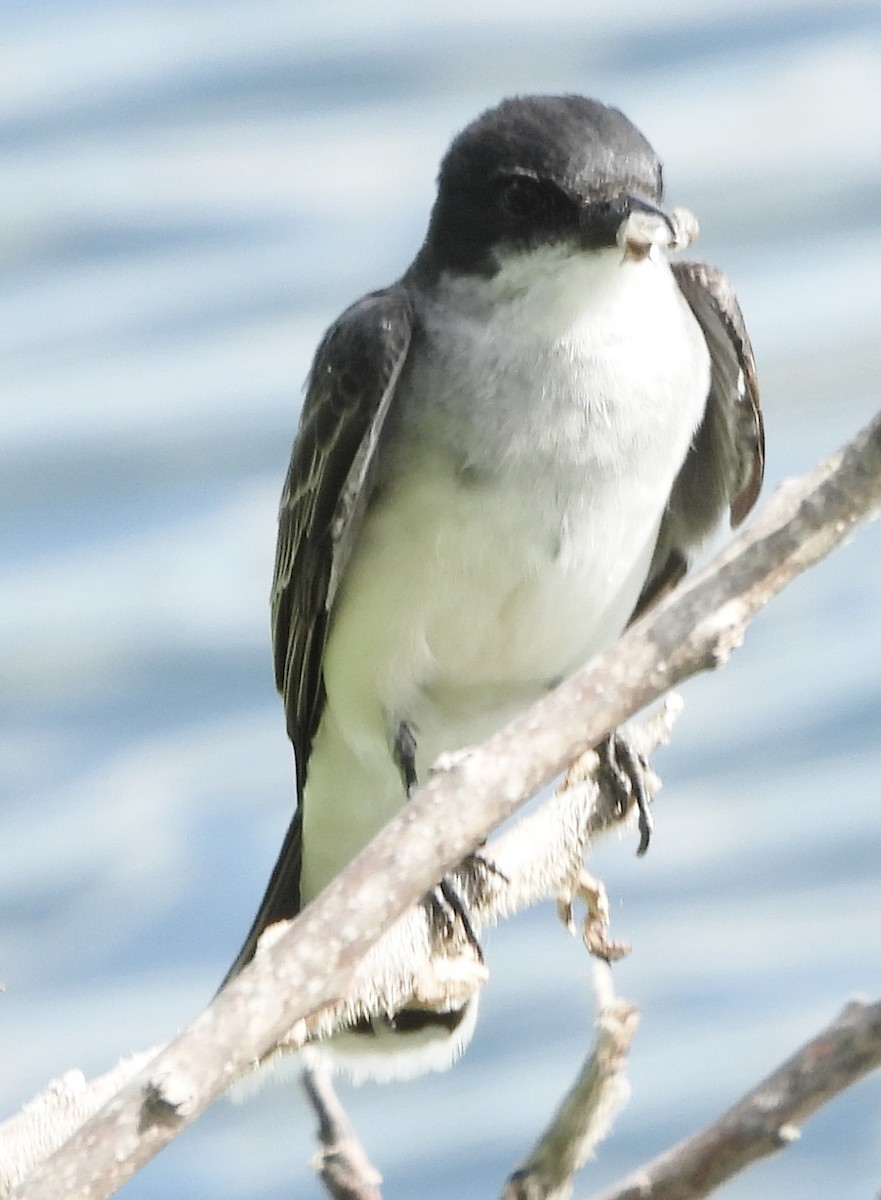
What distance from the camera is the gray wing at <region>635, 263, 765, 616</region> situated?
364 cm

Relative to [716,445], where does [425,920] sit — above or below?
below

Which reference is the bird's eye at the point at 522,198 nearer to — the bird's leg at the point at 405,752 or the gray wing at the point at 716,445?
the gray wing at the point at 716,445

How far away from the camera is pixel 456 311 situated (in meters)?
3.36

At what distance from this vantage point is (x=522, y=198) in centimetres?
321

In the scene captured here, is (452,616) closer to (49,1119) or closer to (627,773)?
(627,773)

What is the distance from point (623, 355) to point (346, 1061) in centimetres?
120

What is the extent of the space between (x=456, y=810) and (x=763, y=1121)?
392 millimetres

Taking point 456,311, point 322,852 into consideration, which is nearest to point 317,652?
point 322,852

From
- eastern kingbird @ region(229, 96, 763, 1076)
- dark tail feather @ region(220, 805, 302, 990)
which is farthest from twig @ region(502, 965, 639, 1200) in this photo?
dark tail feather @ region(220, 805, 302, 990)

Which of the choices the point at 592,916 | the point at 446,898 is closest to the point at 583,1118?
the point at 592,916

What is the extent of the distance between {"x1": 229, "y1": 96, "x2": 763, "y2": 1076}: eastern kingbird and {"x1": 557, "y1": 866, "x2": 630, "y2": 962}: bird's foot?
559 mm

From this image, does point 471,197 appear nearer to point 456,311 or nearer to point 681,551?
point 456,311

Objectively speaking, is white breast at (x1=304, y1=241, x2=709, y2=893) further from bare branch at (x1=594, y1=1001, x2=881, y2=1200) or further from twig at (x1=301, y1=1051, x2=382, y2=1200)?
bare branch at (x1=594, y1=1001, x2=881, y2=1200)

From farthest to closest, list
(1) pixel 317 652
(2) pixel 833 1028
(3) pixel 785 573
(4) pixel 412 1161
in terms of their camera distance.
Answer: (4) pixel 412 1161, (1) pixel 317 652, (3) pixel 785 573, (2) pixel 833 1028
